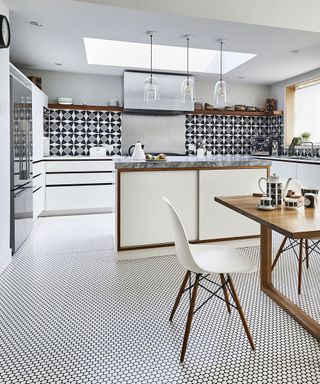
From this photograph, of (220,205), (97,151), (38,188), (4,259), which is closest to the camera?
(4,259)

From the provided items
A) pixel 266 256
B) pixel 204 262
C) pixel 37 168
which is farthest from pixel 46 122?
pixel 204 262

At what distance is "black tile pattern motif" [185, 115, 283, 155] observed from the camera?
21.3ft

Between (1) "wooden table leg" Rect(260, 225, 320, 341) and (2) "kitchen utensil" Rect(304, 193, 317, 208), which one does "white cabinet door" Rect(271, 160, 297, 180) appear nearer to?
(1) "wooden table leg" Rect(260, 225, 320, 341)

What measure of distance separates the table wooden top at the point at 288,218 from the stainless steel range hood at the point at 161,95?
378 cm

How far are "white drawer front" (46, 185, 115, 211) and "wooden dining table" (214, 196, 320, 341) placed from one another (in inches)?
131

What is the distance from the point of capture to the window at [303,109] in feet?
18.3

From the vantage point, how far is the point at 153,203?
322cm

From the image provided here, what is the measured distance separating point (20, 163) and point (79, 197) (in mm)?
1885

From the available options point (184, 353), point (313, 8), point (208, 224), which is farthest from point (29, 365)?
point (313, 8)

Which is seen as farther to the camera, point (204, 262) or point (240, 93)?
point (240, 93)

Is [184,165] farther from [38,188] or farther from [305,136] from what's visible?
[305,136]

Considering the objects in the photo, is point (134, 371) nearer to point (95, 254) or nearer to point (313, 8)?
point (95, 254)

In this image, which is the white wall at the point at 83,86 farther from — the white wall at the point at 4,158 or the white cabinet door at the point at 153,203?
the white cabinet door at the point at 153,203

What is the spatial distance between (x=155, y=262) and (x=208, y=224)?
71 centimetres
